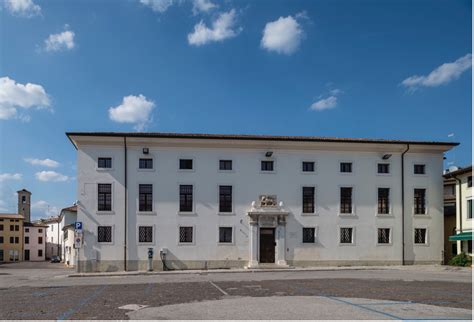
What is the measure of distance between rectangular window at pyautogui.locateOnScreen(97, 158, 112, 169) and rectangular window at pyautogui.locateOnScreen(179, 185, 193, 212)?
4.74m

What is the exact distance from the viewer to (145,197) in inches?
1148

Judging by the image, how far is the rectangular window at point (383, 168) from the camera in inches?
1218

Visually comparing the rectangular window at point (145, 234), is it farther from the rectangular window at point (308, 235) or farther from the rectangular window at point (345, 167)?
the rectangular window at point (345, 167)

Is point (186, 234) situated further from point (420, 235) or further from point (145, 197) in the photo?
point (420, 235)

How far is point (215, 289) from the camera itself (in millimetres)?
16375

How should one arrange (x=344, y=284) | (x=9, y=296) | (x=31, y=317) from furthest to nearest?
1. (x=344, y=284)
2. (x=9, y=296)
3. (x=31, y=317)

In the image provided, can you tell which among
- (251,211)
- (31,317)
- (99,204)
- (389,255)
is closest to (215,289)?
(31,317)

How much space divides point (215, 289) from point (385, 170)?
18.7 m

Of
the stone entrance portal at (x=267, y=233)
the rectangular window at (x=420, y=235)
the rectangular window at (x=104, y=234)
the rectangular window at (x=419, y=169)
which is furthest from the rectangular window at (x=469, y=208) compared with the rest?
the rectangular window at (x=104, y=234)

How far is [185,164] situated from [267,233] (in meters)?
6.96

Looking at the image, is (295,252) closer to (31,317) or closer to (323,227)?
(323,227)

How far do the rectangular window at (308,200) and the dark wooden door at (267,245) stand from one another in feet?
8.75

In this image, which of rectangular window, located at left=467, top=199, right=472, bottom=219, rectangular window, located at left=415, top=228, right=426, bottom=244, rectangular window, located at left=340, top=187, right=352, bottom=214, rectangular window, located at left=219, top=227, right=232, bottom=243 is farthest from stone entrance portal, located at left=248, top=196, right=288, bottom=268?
rectangular window, located at left=467, top=199, right=472, bottom=219

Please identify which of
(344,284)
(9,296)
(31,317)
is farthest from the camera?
(344,284)
